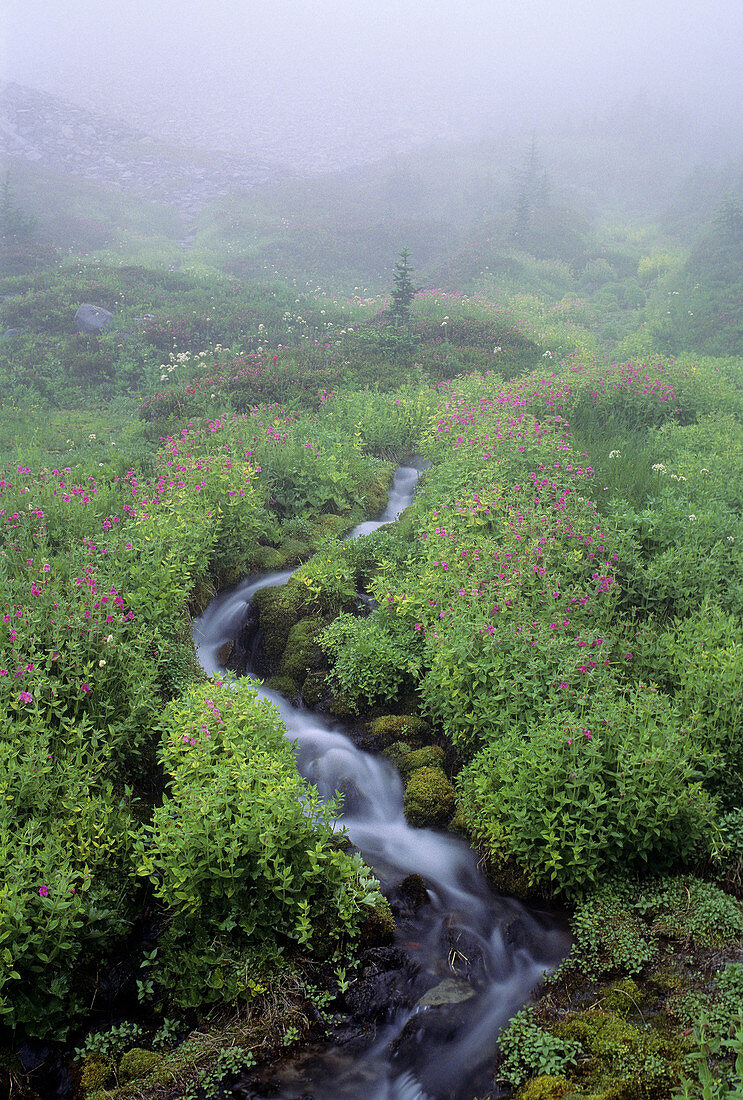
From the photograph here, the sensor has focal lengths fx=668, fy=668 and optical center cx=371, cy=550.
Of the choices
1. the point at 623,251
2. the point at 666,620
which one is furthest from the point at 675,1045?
the point at 623,251

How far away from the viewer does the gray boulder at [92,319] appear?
62.9ft

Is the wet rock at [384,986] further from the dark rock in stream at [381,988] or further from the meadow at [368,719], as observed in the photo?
the meadow at [368,719]

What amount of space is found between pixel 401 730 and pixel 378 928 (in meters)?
2.19

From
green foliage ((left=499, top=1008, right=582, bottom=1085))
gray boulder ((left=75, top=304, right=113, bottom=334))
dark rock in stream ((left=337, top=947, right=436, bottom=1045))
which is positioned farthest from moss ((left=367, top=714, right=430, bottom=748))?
gray boulder ((left=75, top=304, right=113, bottom=334))

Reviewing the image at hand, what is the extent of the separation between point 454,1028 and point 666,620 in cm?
436

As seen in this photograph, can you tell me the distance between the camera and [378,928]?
4.46 m

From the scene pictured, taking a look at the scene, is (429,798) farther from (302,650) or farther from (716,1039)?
(716,1039)

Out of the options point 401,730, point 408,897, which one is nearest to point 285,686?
point 401,730

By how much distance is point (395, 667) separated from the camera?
688cm

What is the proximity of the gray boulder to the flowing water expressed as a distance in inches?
652

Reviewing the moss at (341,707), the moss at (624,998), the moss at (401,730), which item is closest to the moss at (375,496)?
the moss at (341,707)

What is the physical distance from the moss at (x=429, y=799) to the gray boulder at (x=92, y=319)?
17441 mm

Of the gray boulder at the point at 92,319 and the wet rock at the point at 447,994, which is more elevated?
the gray boulder at the point at 92,319

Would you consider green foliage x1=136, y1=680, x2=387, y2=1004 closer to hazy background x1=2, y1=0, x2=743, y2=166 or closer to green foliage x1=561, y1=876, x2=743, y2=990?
green foliage x1=561, y1=876, x2=743, y2=990
